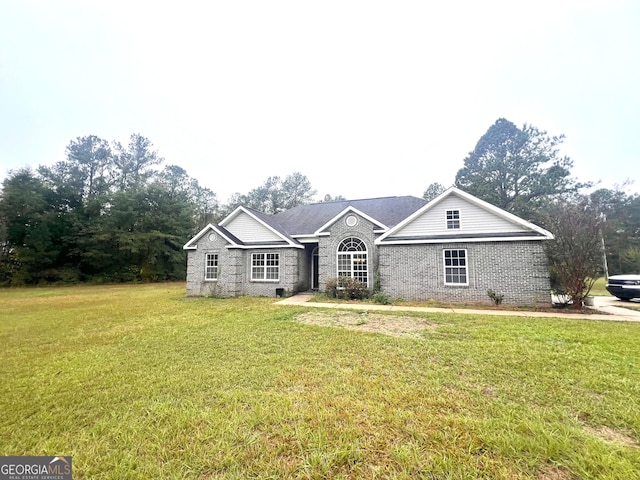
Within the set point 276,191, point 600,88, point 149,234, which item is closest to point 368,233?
point 600,88

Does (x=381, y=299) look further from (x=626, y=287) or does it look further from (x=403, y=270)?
(x=626, y=287)

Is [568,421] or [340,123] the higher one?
[340,123]

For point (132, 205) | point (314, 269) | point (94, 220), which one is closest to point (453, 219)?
point (314, 269)

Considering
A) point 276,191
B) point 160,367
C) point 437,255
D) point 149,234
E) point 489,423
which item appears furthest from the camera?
point 276,191

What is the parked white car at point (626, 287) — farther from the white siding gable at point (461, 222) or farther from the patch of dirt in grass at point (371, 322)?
the patch of dirt in grass at point (371, 322)

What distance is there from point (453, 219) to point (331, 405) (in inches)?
459

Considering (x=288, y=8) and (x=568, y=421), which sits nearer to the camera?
(x=568, y=421)

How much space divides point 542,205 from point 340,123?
21757mm

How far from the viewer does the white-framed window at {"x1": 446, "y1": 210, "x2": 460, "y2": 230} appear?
1241 cm

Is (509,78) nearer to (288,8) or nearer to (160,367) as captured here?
(288,8)

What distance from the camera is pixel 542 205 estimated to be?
25.3m

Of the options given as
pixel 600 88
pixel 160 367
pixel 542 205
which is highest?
pixel 600 88

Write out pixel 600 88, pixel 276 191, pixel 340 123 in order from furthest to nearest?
1. pixel 276 191
2. pixel 340 123
3. pixel 600 88
